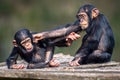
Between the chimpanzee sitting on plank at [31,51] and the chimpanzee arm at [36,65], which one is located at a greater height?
the chimpanzee sitting on plank at [31,51]

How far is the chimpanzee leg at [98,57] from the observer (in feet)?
27.2

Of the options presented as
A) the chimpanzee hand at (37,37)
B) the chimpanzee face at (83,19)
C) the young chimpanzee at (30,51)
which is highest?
the chimpanzee face at (83,19)

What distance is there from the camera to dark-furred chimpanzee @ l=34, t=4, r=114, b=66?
8195 millimetres

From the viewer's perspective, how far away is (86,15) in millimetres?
8234

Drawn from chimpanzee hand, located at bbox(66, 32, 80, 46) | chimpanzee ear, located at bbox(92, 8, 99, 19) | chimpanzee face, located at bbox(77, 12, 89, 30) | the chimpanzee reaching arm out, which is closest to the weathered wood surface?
chimpanzee hand, located at bbox(66, 32, 80, 46)

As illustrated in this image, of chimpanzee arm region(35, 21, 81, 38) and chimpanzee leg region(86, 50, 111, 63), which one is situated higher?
chimpanzee arm region(35, 21, 81, 38)

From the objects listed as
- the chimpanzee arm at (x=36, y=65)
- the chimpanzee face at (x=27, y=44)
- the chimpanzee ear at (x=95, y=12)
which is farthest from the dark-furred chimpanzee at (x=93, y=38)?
the chimpanzee face at (x=27, y=44)

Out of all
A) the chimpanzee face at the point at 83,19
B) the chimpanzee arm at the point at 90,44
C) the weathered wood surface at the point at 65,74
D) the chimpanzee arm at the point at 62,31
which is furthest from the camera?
the chimpanzee arm at the point at 90,44

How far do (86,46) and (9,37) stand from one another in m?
10.1

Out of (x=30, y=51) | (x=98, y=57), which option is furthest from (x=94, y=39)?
(x=30, y=51)

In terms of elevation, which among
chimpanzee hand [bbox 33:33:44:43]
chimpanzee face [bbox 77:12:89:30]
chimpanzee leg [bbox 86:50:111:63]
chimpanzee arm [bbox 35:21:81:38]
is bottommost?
chimpanzee leg [bbox 86:50:111:63]

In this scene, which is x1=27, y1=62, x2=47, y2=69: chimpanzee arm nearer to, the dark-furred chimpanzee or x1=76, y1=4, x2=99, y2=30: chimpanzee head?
the dark-furred chimpanzee

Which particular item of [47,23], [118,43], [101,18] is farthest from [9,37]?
[101,18]

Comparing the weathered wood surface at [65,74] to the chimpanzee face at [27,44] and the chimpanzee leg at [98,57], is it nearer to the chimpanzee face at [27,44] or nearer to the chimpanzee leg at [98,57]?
the chimpanzee face at [27,44]
